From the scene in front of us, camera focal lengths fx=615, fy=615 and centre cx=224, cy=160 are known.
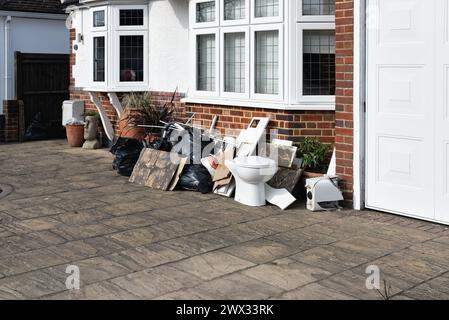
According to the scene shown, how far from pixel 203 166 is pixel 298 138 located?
1365 mm

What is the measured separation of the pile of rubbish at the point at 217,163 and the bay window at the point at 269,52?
54 centimetres

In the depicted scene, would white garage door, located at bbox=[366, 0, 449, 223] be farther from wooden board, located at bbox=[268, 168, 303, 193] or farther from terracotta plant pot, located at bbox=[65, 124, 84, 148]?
terracotta plant pot, located at bbox=[65, 124, 84, 148]

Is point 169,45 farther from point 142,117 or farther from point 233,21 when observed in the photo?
point 233,21

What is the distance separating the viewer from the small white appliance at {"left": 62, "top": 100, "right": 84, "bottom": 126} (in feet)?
43.0

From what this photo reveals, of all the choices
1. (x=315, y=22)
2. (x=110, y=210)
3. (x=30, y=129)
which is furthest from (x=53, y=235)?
(x=30, y=129)

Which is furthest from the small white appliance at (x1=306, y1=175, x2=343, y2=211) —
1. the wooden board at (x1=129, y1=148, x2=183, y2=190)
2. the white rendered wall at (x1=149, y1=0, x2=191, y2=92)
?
the white rendered wall at (x1=149, y1=0, x2=191, y2=92)

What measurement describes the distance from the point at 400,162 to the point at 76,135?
8.03 m

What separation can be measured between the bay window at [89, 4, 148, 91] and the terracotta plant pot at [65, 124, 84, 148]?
54.4 inches

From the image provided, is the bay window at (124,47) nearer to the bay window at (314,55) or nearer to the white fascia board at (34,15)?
the white fascia board at (34,15)

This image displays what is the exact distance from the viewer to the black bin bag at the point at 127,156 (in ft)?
31.1

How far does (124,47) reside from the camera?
11.8 metres

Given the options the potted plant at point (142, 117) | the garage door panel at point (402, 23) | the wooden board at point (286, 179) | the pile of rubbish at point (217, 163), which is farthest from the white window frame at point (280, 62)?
the potted plant at point (142, 117)

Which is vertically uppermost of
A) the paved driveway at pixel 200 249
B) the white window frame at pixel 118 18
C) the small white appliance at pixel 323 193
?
the white window frame at pixel 118 18

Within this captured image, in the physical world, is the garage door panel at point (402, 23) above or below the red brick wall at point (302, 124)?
above
